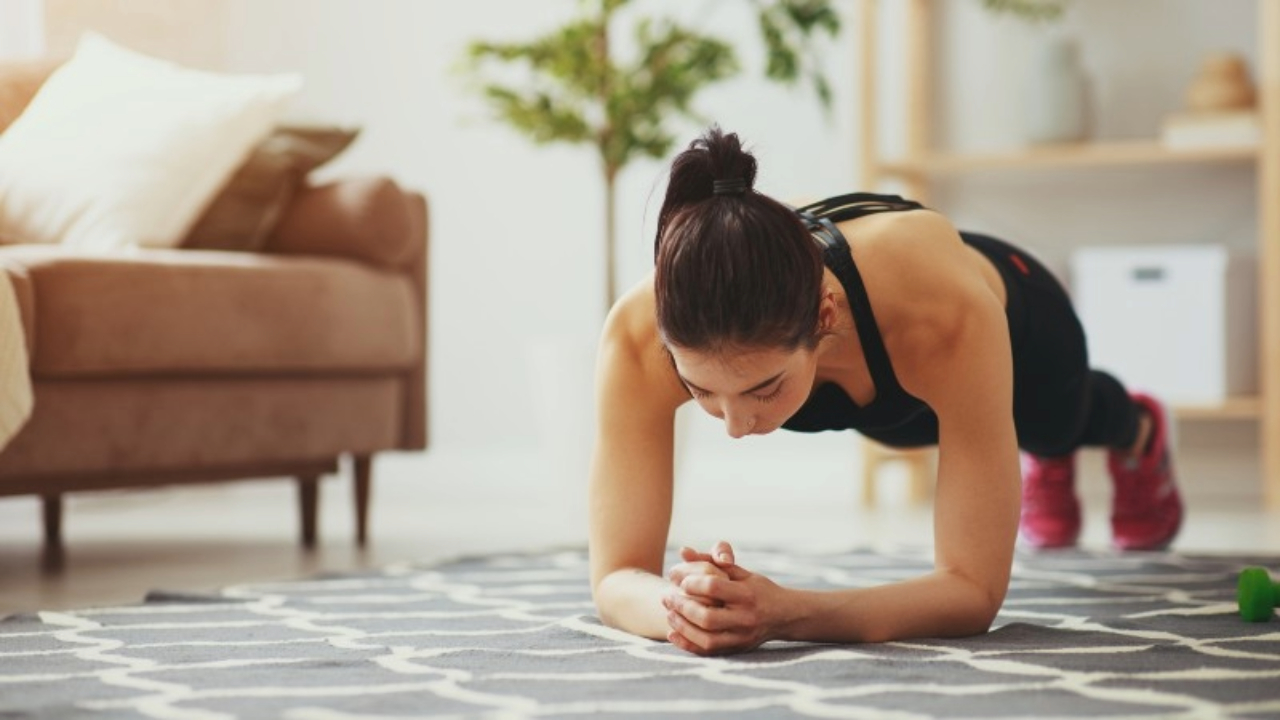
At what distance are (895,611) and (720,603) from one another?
192mm

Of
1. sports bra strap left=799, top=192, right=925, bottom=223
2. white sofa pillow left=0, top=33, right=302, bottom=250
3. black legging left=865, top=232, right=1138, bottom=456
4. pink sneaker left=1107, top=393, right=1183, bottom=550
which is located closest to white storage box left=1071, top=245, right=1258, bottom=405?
pink sneaker left=1107, top=393, right=1183, bottom=550

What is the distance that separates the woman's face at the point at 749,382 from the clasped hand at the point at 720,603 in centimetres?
12

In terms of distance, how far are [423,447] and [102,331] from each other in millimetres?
783

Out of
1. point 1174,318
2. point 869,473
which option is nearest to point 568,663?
point 869,473

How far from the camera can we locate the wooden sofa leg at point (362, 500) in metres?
3.20

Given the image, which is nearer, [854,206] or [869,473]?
[854,206]

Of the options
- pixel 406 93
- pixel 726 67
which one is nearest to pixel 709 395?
pixel 726 67

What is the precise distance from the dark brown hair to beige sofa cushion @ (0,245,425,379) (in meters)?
1.33

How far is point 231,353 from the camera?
2811mm

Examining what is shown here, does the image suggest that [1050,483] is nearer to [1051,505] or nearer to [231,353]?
[1051,505]

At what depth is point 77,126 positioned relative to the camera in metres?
3.08

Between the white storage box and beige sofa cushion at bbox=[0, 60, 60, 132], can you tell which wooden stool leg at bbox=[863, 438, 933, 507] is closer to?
the white storage box

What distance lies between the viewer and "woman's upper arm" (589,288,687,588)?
1788 millimetres

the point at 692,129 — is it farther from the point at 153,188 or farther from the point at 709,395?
the point at 709,395
